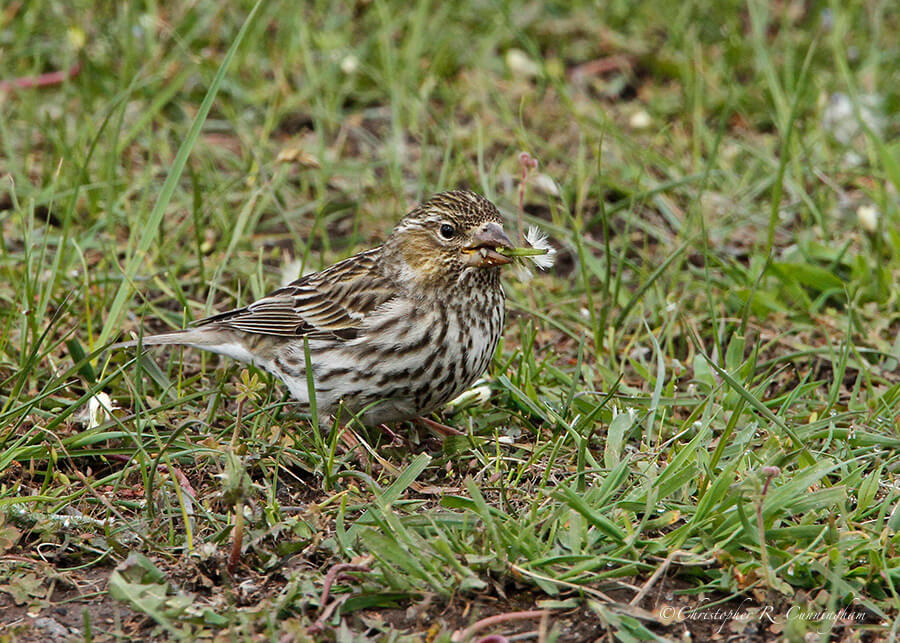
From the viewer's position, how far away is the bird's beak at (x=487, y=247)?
4.92 metres

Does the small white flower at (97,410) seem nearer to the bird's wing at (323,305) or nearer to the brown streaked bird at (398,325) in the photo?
the brown streaked bird at (398,325)

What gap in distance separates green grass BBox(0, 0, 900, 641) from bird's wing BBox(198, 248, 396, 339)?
249mm

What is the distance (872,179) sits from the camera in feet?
22.7

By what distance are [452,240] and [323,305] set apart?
2.14ft

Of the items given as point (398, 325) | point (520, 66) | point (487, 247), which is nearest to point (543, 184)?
point (520, 66)

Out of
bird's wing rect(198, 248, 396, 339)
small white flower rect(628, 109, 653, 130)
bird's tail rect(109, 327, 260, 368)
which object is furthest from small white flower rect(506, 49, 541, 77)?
bird's tail rect(109, 327, 260, 368)

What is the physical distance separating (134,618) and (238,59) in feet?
15.6

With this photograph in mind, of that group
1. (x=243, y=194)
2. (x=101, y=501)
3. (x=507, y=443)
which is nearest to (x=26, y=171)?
(x=243, y=194)

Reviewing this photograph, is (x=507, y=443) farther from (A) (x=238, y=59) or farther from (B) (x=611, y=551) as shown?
(A) (x=238, y=59)

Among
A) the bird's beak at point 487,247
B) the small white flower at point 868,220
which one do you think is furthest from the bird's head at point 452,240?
the small white flower at point 868,220

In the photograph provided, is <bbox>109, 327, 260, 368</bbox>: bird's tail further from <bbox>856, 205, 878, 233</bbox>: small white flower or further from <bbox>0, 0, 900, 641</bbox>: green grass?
<bbox>856, 205, 878, 233</bbox>: small white flower

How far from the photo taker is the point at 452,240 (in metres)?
5.02

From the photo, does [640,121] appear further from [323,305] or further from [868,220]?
[323,305]

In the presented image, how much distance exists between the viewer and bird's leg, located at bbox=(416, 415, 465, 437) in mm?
5039
